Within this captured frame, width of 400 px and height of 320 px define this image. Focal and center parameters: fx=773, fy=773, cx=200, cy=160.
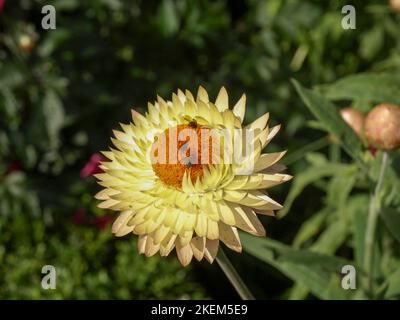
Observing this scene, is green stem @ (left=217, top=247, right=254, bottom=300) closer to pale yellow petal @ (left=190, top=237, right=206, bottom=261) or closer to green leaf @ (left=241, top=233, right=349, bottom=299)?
pale yellow petal @ (left=190, top=237, right=206, bottom=261)

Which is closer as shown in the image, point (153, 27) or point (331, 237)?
point (331, 237)

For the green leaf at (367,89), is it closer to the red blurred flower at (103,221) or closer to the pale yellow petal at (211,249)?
the pale yellow petal at (211,249)

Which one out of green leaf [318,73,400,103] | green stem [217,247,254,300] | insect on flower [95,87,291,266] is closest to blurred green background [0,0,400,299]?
green leaf [318,73,400,103]

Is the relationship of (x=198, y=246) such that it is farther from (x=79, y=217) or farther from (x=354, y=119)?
(x=79, y=217)
